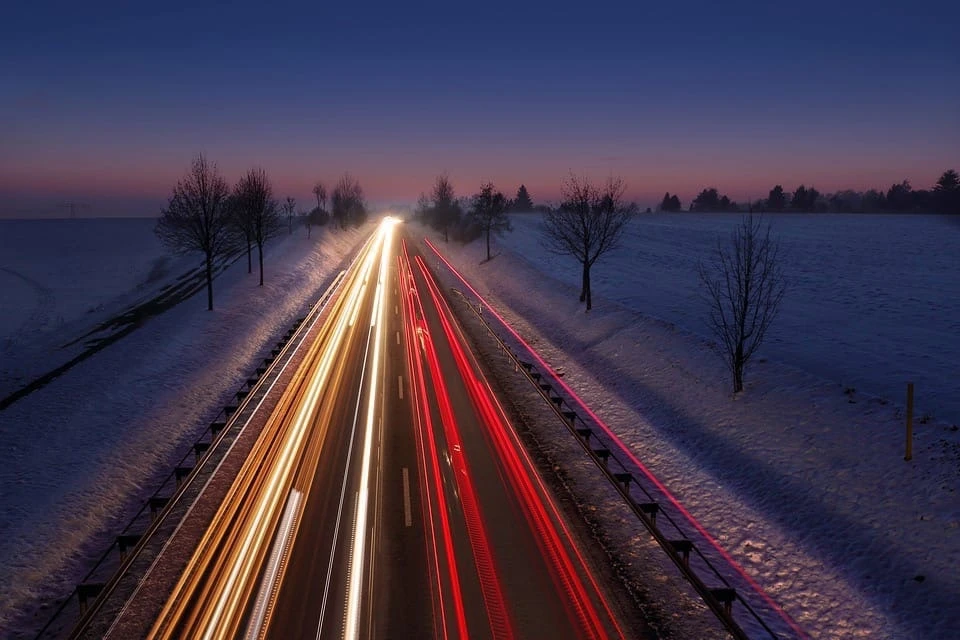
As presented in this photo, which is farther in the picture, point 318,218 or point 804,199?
point 804,199

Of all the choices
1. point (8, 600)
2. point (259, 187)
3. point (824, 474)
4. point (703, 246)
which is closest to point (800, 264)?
point (703, 246)

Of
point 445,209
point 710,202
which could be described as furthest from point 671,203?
point 445,209

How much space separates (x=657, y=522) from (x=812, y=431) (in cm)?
611

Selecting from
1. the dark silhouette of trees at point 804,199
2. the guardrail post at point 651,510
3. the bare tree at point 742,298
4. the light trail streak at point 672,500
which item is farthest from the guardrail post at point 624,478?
the dark silhouette of trees at point 804,199

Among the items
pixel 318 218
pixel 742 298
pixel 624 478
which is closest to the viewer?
pixel 624 478

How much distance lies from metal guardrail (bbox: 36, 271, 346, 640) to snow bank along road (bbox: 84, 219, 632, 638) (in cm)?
75

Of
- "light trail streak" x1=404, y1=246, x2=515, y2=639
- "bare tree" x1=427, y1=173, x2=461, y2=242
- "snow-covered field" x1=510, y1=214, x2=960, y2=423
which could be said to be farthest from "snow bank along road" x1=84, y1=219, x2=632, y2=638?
"bare tree" x1=427, y1=173, x2=461, y2=242

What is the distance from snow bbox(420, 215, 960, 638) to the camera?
10758 mm

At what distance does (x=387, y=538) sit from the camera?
11922mm

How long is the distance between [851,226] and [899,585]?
284 ft

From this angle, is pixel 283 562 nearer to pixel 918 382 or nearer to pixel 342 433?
pixel 342 433

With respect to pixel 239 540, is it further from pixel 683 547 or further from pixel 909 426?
pixel 909 426

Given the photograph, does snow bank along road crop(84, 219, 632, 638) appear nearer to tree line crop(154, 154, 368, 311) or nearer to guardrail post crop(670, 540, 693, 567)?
guardrail post crop(670, 540, 693, 567)

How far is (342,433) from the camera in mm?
17594
